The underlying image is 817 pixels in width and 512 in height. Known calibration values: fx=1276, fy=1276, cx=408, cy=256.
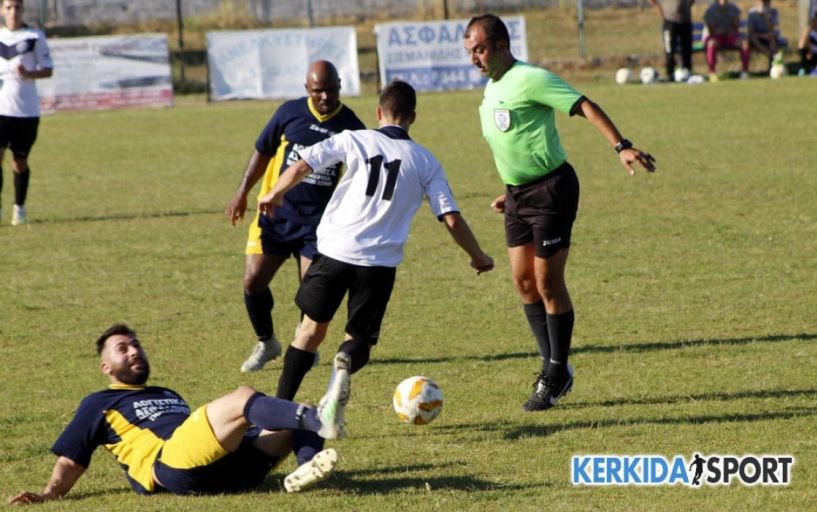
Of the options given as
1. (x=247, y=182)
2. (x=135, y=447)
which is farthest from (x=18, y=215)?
(x=135, y=447)

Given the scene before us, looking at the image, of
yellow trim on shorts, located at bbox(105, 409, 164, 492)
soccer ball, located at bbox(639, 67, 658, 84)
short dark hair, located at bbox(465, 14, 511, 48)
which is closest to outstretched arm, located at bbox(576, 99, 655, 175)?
short dark hair, located at bbox(465, 14, 511, 48)

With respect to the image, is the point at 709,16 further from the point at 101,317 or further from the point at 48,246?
the point at 101,317

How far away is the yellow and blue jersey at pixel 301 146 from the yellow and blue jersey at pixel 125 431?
2070 millimetres

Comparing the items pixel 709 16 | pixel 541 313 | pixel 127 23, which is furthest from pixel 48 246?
pixel 127 23

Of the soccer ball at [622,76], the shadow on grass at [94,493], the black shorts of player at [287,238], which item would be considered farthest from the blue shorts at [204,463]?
the soccer ball at [622,76]

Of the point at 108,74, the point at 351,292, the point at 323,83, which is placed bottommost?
the point at 351,292

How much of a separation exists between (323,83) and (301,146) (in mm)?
581

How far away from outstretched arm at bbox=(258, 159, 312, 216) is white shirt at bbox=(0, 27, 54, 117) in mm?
8396

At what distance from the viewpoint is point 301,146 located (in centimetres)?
780

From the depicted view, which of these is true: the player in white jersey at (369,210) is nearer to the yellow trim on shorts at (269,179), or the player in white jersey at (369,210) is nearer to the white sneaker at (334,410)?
the white sneaker at (334,410)

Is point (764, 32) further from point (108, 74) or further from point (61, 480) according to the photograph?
point (61, 480)

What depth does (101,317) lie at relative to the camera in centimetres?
1012

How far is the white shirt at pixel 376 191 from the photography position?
20.8 feet

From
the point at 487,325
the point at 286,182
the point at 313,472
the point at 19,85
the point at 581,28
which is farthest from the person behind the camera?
the point at 581,28
